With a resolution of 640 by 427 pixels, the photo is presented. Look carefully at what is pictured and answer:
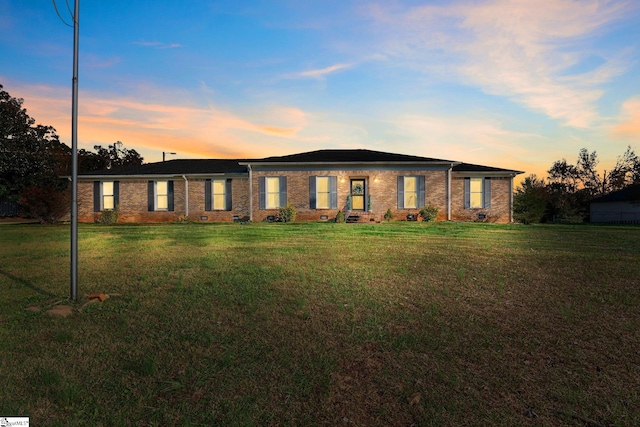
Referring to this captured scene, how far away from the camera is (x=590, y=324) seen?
487 cm

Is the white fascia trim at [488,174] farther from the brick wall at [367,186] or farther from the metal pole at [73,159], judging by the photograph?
the metal pole at [73,159]

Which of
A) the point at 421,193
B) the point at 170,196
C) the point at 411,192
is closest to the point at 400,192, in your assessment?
the point at 411,192

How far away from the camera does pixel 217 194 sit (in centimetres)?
2286

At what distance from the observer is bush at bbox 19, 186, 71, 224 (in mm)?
21469

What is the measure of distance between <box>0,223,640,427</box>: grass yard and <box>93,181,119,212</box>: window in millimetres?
15880

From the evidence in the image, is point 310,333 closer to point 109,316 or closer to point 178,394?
point 178,394

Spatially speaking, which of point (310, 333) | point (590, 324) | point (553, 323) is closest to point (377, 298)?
point (310, 333)

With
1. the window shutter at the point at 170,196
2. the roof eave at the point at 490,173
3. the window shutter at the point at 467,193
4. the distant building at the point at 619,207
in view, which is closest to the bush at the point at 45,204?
the window shutter at the point at 170,196

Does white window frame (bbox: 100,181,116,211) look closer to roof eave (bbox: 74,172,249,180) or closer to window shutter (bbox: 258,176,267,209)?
roof eave (bbox: 74,172,249,180)

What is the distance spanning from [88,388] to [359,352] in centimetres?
243

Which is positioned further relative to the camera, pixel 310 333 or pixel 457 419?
pixel 310 333

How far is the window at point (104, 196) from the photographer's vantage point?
23.3 metres

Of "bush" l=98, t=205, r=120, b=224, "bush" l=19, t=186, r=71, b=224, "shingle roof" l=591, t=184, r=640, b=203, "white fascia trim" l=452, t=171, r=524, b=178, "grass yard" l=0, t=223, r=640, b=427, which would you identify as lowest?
"grass yard" l=0, t=223, r=640, b=427

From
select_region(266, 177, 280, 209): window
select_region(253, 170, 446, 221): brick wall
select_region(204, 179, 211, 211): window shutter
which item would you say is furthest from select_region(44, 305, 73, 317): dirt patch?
select_region(204, 179, 211, 211): window shutter
